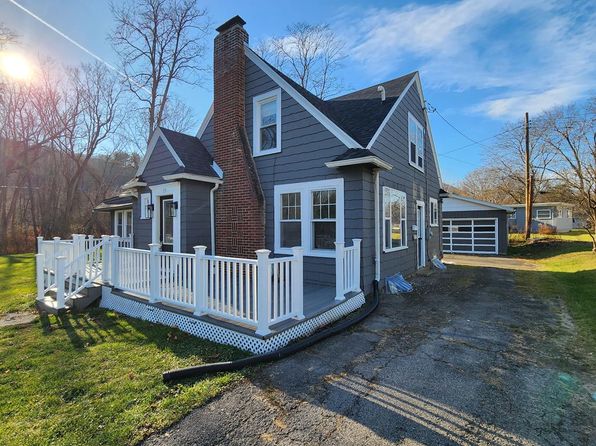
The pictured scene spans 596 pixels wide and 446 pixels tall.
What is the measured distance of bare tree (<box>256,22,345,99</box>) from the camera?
21062 millimetres

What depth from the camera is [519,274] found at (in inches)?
436

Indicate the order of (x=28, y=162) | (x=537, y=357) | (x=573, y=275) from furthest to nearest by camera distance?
(x=28, y=162) < (x=573, y=275) < (x=537, y=357)

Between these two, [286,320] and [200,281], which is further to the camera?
[200,281]

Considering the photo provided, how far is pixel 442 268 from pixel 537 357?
27.4 ft

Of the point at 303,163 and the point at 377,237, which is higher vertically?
the point at 303,163

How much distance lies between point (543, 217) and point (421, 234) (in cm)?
3171

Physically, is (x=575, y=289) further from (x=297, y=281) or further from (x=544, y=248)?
(x=544, y=248)

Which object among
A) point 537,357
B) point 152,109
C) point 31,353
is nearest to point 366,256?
point 537,357

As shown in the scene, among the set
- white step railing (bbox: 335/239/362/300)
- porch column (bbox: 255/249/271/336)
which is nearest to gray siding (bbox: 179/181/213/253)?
white step railing (bbox: 335/239/362/300)

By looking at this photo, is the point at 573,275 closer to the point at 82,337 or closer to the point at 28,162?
the point at 82,337

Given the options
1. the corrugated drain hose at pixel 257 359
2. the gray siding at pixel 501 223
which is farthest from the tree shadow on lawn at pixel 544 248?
the corrugated drain hose at pixel 257 359

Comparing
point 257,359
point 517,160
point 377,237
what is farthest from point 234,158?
point 517,160

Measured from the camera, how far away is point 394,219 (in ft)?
28.5

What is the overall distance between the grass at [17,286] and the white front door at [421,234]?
11597 millimetres
